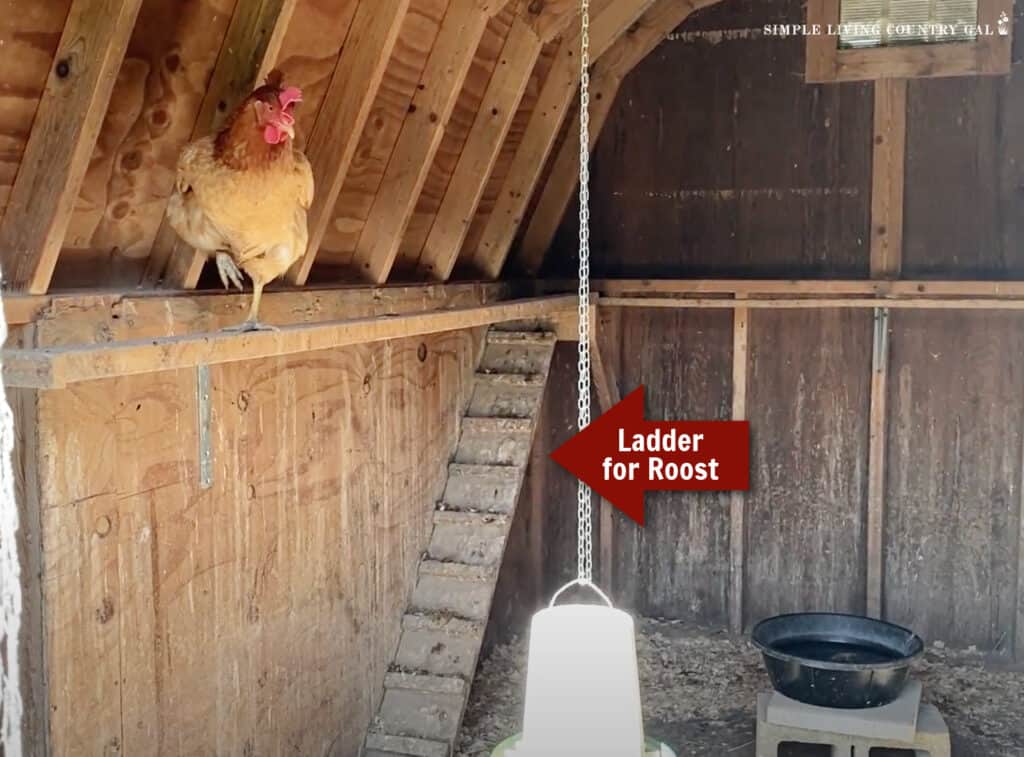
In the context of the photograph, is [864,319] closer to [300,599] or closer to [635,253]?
[635,253]

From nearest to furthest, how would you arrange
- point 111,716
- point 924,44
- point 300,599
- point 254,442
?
1. point 111,716
2. point 254,442
3. point 300,599
4. point 924,44

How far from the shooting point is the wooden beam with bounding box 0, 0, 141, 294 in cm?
169

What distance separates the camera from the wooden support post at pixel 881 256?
13.2ft

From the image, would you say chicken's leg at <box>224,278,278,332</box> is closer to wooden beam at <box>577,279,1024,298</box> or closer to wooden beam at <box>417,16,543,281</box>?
wooden beam at <box>417,16,543,281</box>

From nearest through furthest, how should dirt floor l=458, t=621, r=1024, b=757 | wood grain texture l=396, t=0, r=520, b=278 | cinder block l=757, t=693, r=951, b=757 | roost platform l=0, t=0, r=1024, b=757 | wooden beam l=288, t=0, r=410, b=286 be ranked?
roost platform l=0, t=0, r=1024, b=757 < wooden beam l=288, t=0, r=410, b=286 < wood grain texture l=396, t=0, r=520, b=278 < cinder block l=757, t=693, r=951, b=757 < dirt floor l=458, t=621, r=1024, b=757

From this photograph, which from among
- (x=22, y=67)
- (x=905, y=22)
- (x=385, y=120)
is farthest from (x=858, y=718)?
(x=22, y=67)

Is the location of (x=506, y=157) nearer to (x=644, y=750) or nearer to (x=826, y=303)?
(x=826, y=303)

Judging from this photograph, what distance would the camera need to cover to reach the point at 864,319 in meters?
4.18

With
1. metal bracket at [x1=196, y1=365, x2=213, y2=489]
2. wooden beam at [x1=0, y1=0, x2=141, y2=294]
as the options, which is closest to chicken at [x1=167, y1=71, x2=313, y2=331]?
wooden beam at [x1=0, y1=0, x2=141, y2=294]

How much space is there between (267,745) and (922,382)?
9.03 feet

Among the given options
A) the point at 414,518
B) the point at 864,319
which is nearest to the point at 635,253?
the point at 864,319

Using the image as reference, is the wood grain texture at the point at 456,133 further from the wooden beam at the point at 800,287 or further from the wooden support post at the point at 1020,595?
the wooden support post at the point at 1020,595

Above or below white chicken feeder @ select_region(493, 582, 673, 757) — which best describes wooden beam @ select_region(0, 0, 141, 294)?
above

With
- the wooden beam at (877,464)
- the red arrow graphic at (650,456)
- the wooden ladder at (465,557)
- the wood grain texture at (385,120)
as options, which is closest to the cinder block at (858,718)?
the wooden ladder at (465,557)
